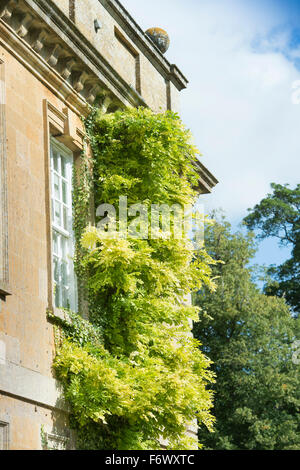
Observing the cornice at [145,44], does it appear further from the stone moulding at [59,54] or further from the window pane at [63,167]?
the window pane at [63,167]

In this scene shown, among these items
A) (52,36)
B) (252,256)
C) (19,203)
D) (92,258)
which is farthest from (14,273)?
(252,256)

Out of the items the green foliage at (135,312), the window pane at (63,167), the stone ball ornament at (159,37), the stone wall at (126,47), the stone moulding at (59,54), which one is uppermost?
the stone ball ornament at (159,37)

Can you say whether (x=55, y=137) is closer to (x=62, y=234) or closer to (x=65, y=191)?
(x=65, y=191)

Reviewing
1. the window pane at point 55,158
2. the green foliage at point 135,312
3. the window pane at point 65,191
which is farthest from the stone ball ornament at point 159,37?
the window pane at point 65,191

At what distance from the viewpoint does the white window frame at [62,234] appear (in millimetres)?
12664

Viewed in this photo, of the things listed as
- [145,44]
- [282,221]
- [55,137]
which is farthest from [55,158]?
[282,221]

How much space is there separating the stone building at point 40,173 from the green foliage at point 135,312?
0.41 metres

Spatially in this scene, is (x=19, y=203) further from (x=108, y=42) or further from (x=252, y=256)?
(x=252, y=256)

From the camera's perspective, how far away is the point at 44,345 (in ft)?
37.0

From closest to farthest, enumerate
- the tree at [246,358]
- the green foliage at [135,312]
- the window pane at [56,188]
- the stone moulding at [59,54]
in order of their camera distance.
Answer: the green foliage at [135,312] → the stone moulding at [59,54] → the window pane at [56,188] → the tree at [246,358]

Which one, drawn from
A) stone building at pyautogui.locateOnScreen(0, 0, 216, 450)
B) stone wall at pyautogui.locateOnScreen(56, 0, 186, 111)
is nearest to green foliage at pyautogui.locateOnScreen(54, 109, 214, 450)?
stone building at pyautogui.locateOnScreen(0, 0, 216, 450)

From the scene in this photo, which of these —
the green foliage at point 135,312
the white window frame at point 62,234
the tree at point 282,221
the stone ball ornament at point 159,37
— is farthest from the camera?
the tree at point 282,221

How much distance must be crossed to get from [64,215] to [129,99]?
3074 mm

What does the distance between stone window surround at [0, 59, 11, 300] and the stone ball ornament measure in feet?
22.5
